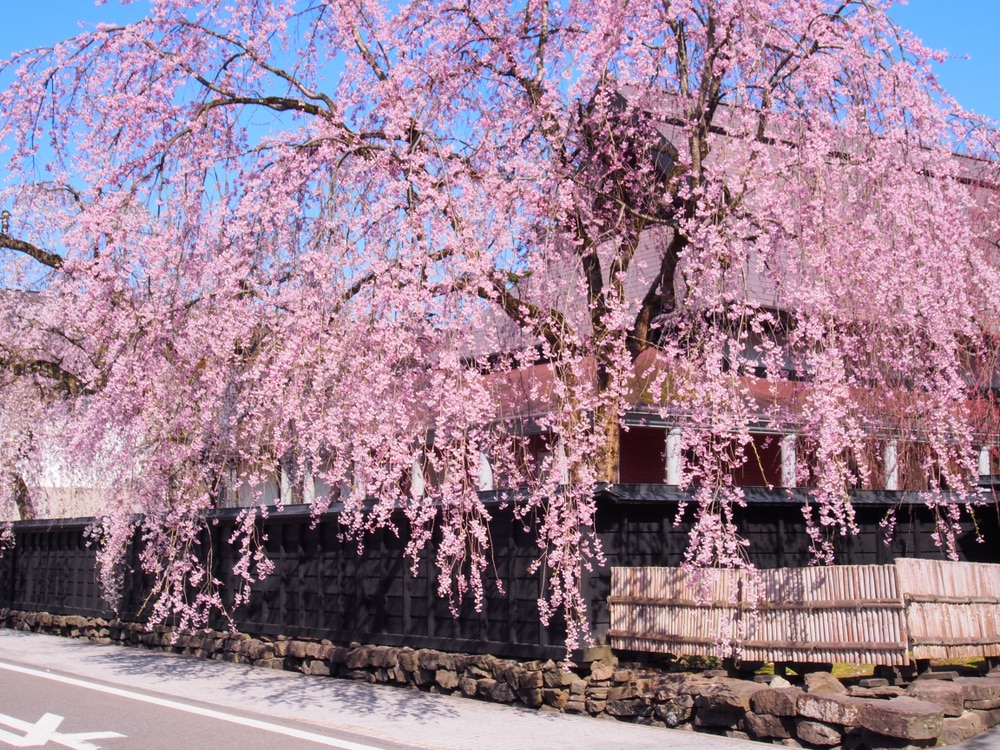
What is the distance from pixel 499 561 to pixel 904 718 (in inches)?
193

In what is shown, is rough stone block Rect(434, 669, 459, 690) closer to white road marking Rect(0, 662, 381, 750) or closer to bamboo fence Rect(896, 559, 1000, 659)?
white road marking Rect(0, 662, 381, 750)

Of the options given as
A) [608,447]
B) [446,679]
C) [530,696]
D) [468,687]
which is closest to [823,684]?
[530,696]

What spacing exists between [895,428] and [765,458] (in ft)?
30.2

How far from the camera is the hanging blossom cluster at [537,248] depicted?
9812mm

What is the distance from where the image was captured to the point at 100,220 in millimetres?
10703

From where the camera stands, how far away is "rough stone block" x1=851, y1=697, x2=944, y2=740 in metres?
7.96

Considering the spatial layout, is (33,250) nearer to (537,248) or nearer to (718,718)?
(537,248)

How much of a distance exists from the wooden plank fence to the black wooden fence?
0.54 m

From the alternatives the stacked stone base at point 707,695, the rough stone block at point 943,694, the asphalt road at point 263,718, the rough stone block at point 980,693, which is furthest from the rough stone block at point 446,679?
the rough stone block at point 980,693

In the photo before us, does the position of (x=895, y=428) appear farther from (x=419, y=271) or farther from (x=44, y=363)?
(x=44, y=363)

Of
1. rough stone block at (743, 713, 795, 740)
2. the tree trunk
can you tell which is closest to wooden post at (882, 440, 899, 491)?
the tree trunk

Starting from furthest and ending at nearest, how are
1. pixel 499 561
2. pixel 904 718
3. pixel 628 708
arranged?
1. pixel 499 561
2. pixel 628 708
3. pixel 904 718

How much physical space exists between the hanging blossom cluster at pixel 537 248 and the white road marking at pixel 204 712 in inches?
79.4

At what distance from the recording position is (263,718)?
10.2m
